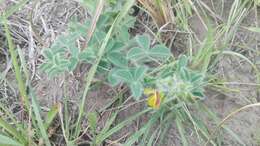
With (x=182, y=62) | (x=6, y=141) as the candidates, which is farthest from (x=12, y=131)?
(x=182, y=62)

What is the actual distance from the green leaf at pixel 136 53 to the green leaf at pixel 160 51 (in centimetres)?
3

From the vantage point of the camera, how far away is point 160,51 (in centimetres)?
148

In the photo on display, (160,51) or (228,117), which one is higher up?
(160,51)

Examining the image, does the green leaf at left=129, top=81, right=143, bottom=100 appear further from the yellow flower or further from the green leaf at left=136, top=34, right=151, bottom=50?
the green leaf at left=136, top=34, right=151, bottom=50

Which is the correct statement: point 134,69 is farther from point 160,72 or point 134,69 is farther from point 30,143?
point 30,143

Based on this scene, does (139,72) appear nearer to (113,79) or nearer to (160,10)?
(113,79)

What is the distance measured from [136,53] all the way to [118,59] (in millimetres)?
62

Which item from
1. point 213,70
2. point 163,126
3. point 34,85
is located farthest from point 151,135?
point 34,85

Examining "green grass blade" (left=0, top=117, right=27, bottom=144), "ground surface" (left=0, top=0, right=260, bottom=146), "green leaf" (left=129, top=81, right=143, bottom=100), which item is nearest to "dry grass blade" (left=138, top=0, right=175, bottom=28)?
"ground surface" (left=0, top=0, right=260, bottom=146)

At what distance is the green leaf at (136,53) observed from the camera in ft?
4.76

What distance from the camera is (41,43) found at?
1.67 meters

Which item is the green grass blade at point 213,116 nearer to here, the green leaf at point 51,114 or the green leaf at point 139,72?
the green leaf at point 139,72

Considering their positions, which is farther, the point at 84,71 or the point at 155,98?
the point at 84,71

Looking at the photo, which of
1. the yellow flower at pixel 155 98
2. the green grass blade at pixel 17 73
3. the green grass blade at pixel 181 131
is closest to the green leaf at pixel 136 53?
the yellow flower at pixel 155 98
